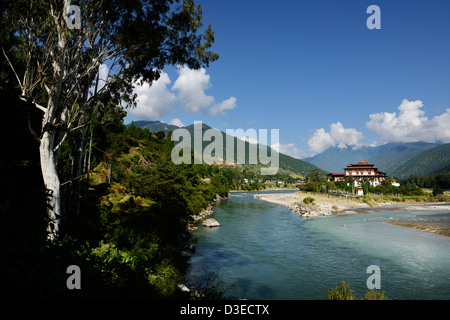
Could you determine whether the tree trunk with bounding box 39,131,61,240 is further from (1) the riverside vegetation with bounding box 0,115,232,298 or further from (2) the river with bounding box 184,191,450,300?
(2) the river with bounding box 184,191,450,300

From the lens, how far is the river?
15.5 m

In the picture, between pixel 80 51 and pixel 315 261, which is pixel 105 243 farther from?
pixel 315 261

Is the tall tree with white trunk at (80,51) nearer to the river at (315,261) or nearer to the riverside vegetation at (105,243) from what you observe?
the riverside vegetation at (105,243)

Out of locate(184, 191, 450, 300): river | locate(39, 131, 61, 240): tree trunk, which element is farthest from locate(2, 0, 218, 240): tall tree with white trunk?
locate(184, 191, 450, 300): river

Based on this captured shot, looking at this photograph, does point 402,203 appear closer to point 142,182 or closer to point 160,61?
point 142,182

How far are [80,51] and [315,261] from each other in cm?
2219

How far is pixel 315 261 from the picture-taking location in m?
20.7

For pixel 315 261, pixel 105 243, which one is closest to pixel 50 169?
pixel 105 243

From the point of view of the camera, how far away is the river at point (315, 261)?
15.5m

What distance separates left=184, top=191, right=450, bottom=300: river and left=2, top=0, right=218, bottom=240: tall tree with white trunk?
1196cm
